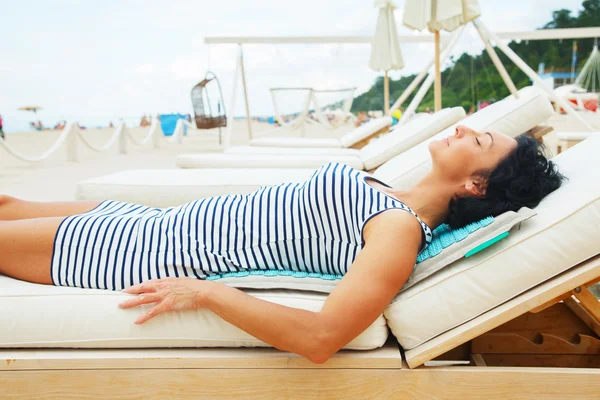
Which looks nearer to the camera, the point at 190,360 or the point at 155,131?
the point at 190,360

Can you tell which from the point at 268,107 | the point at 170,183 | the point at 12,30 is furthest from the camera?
the point at 12,30

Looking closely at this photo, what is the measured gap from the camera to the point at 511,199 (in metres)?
1.40

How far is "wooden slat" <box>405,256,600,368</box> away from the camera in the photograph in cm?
113

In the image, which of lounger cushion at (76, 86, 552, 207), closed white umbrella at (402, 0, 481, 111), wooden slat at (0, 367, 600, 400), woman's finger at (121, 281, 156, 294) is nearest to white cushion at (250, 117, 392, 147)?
closed white umbrella at (402, 0, 481, 111)

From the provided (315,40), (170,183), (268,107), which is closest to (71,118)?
(268,107)

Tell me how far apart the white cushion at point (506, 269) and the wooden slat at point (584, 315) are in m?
0.42

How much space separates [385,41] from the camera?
26.8 ft

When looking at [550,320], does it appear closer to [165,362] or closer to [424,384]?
[424,384]

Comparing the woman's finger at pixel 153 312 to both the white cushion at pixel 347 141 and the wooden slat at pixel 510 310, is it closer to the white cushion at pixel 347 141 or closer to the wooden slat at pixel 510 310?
the wooden slat at pixel 510 310

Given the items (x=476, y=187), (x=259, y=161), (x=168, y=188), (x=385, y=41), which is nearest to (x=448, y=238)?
(x=476, y=187)

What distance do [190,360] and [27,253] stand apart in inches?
25.3

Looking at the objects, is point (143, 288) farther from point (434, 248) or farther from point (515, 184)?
point (515, 184)

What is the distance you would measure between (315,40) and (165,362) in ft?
25.9

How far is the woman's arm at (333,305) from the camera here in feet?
3.72
